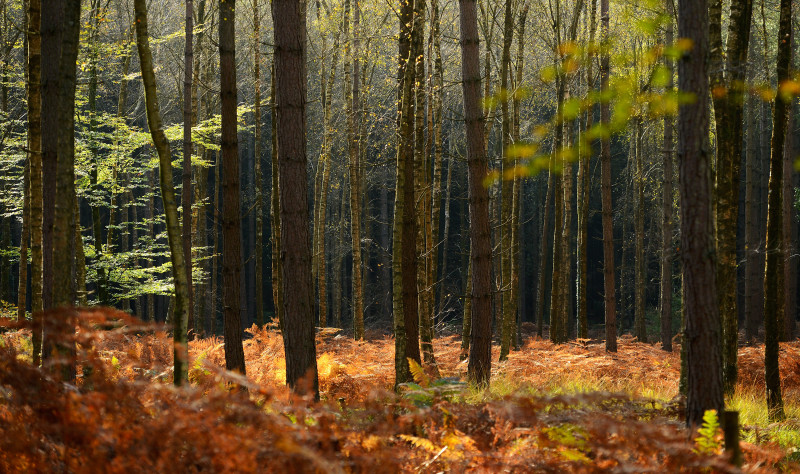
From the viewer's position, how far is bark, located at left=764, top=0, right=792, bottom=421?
251 inches

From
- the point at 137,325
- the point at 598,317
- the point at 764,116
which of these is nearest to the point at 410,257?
the point at 137,325

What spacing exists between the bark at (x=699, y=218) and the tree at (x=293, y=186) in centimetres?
327

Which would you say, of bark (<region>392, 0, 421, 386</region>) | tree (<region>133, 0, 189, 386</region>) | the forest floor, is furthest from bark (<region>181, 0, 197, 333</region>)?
the forest floor

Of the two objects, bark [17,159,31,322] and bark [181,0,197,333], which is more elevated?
bark [181,0,197,333]

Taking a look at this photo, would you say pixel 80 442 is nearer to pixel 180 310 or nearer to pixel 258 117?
pixel 180 310

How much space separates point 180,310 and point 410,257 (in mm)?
3421

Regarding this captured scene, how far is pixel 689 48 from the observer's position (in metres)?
3.85

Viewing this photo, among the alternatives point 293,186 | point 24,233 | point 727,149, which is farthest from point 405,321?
point 24,233

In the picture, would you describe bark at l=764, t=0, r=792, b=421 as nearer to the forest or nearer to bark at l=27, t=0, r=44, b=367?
the forest

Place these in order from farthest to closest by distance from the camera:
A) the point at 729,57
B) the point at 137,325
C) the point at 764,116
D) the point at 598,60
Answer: the point at 764,116
the point at 598,60
the point at 729,57
the point at 137,325

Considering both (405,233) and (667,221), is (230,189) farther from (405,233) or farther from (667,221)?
(667,221)

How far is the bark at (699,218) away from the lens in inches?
154

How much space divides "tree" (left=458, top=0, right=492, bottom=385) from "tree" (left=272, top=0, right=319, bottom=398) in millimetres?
2164

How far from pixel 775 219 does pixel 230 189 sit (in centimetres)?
605
